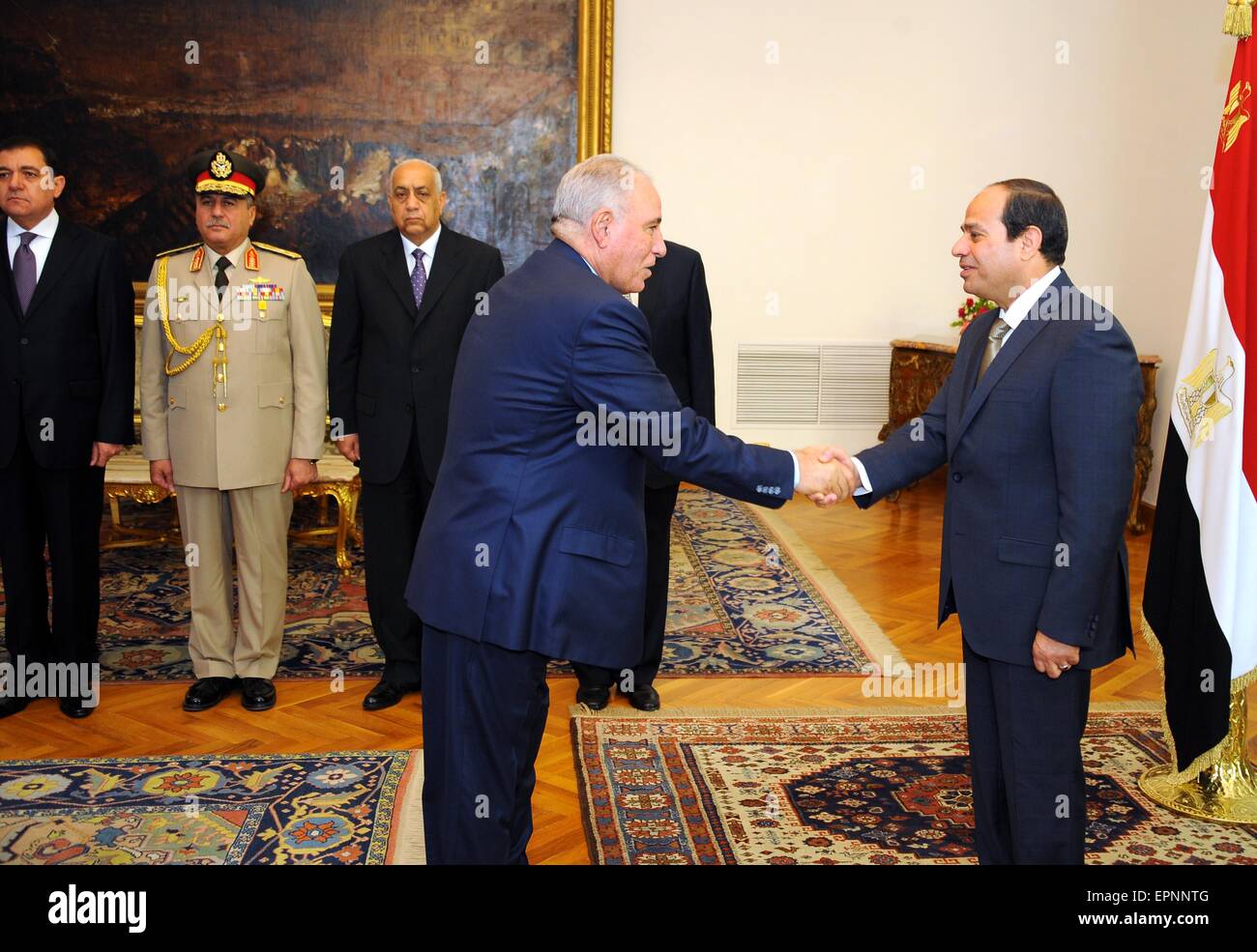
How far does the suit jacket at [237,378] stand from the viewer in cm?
452

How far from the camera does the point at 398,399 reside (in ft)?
15.4

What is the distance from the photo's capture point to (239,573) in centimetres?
470

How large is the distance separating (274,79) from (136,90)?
A: 975 millimetres

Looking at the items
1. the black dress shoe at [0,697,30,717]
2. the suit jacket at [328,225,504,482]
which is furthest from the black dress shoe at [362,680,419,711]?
the black dress shoe at [0,697,30,717]

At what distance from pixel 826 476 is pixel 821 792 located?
4.38 ft

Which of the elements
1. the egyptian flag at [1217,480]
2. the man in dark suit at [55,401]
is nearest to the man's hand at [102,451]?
the man in dark suit at [55,401]

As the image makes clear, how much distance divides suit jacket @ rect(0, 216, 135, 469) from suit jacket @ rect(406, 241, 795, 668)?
239cm

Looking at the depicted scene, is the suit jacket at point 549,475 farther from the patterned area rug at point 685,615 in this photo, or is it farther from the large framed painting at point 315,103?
the large framed painting at point 315,103

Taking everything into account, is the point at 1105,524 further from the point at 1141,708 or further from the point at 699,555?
the point at 699,555

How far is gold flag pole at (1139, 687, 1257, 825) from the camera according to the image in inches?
152

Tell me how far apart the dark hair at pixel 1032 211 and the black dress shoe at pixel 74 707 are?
3711 mm

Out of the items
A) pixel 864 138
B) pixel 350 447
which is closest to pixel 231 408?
pixel 350 447

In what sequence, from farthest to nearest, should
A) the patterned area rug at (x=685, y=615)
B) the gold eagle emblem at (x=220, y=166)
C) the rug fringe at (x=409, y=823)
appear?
1. the patterned area rug at (x=685, y=615)
2. the gold eagle emblem at (x=220, y=166)
3. the rug fringe at (x=409, y=823)

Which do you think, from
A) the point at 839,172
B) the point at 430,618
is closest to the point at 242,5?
the point at 839,172
